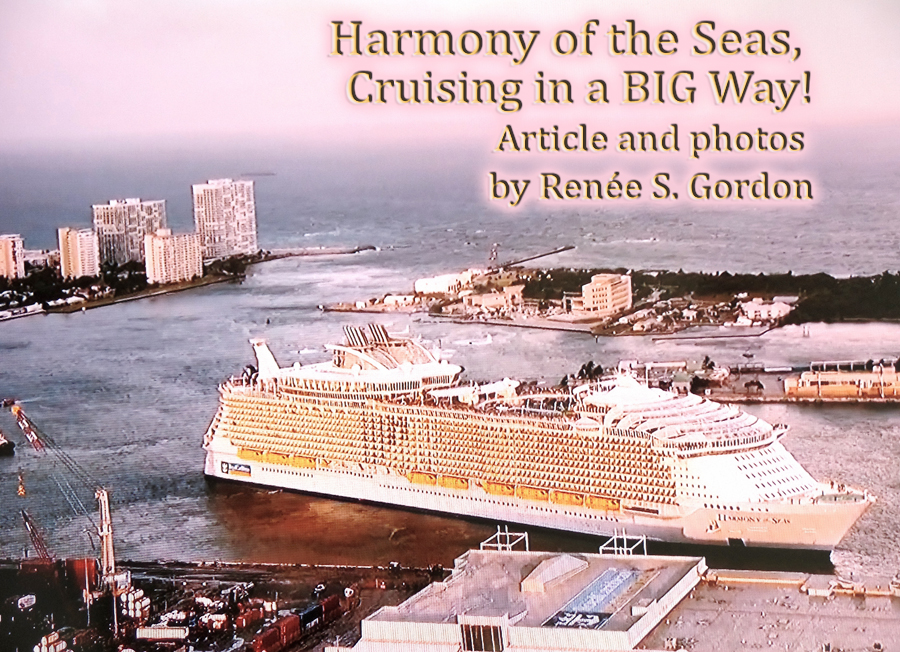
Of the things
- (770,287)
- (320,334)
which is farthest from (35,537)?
(770,287)

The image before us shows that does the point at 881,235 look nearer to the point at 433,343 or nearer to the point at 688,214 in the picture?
the point at 688,214

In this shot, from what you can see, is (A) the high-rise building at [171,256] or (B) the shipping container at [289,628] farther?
(A) the high-rise building at [171,256]

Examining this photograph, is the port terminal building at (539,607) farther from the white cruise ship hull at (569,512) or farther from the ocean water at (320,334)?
the ocean water at (320,334)

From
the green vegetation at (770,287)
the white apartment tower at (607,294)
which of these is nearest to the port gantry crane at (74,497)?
the green vegetation at (770,287)

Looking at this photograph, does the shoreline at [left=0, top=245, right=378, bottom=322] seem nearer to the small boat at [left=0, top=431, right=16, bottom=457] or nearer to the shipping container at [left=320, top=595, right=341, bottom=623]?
the small boat at [left=0, top=431, right=16, bottom=457]

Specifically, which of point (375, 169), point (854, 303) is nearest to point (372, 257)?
point (375, 169)

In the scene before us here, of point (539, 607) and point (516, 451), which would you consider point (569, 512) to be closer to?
point (516, 451)
